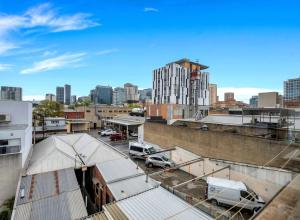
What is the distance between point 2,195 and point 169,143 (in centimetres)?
1436

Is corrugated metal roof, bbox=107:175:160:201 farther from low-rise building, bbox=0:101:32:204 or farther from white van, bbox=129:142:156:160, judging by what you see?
white van, bbox=129:142:156:160

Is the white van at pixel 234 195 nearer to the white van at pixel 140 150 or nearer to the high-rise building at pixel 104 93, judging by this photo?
the white van at pixel 140 150

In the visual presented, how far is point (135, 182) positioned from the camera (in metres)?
10.9

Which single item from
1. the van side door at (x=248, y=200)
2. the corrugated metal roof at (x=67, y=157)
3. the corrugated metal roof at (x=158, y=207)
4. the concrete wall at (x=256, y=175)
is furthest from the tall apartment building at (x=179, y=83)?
the corrugated metal roof at (x=158, y=207)

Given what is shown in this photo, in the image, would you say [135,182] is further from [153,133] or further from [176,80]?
[176,80]

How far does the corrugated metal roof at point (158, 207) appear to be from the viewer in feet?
18.8

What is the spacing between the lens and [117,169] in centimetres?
1223

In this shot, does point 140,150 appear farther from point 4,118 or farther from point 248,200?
point 4,118

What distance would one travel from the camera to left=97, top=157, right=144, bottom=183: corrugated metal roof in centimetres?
1119

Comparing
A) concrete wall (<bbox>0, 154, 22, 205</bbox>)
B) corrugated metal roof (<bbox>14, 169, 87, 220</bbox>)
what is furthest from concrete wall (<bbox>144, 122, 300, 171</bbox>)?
concrete wall (<bbox>0, 154, 22, 205</bbox>)

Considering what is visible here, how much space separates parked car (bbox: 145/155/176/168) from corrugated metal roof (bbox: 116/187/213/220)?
1011 centimetres

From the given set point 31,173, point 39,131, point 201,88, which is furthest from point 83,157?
point 201,88

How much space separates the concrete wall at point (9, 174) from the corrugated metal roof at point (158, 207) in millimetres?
→ 8885

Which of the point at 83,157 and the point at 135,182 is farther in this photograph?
the point at 83,157
